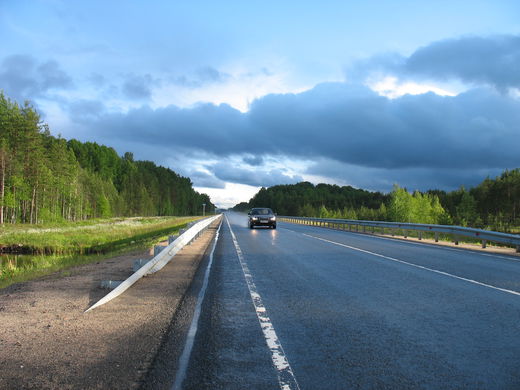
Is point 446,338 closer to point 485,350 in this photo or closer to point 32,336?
point 485,350

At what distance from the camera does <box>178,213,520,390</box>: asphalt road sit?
12.5 ft

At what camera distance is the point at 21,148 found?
57469mm

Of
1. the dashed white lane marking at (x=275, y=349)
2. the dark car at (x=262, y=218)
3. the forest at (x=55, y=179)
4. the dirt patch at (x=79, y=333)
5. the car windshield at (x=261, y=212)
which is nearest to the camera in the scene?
the dashed white lane marking at (x=275, y=349)

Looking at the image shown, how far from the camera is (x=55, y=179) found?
67.8 metres

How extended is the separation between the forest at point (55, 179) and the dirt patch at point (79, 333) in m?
47.3

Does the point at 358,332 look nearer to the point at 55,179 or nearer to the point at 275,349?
the point at 275,349

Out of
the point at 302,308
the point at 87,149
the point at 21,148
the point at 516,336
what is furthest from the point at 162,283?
the point at 87,149

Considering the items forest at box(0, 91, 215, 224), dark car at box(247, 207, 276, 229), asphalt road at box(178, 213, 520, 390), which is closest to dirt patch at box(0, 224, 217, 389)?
asphalt road at box(178, 213, 520, 390)

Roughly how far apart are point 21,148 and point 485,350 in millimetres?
63796

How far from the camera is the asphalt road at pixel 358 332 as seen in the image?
12.5 feet

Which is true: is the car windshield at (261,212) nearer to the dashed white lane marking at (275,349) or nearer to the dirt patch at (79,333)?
the dirt patch at (79,333)

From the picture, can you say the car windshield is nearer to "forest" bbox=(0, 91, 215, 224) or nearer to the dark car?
the dark car

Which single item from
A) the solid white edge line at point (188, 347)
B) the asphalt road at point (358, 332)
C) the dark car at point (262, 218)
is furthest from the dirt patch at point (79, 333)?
the dark car at point (262, 218)

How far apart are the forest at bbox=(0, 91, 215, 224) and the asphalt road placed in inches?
1933
